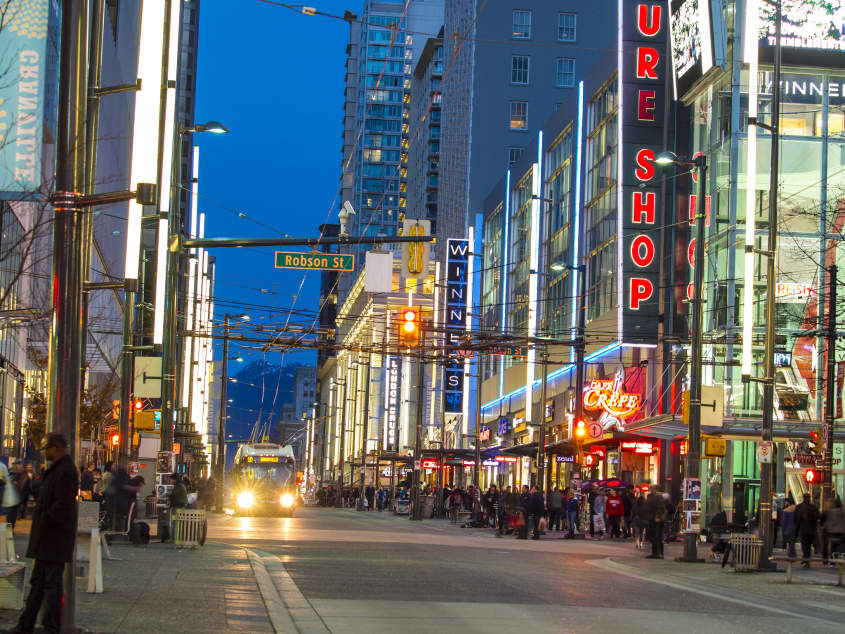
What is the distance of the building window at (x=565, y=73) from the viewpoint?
10169 centimetres

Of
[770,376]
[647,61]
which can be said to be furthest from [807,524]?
[647,61]

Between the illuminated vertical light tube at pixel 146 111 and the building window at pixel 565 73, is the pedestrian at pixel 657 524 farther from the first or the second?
the building window at pixel 565 73

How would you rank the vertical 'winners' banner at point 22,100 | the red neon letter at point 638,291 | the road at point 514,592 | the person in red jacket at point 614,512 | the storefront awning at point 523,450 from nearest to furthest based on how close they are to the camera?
the road at point 514,592 < the vertical 'winners' banner at point 22,100 < the person in red jacket at point 614,512 < the red neon letter at point 638,291 < the storefront awning at point 523,450

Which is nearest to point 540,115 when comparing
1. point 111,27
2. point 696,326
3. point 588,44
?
point 588,44

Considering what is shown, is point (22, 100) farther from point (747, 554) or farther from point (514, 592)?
point (747, 554)

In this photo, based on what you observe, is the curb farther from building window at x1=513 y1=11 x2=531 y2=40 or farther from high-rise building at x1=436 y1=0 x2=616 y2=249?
building window at x1=513 y1=11 x2=531 y2=40

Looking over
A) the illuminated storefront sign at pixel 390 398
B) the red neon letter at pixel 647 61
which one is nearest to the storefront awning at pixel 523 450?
the red neon letter at pixel 647 61

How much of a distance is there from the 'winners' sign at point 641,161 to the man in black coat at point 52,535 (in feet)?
125

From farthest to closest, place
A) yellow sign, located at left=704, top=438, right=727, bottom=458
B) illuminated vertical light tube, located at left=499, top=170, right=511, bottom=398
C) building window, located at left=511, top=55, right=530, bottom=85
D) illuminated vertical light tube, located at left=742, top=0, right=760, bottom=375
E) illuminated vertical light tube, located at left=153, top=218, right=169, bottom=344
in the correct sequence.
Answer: building window, located at left=511, top=55, right=530, bottom=85 → illuminated vertical light tube, located at left=499, top=170, right=511, bottom=398 → yellow sign, located at left=704, top=438, right=727, bottom=458 → illuminated vertical light tube, located at left=153, top=218, right=169, bottom=344 → illuminated vertical light tube, located at left=742, top=0, right=760, bottom=375

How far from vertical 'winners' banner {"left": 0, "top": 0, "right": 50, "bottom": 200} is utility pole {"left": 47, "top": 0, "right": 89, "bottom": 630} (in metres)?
11.9

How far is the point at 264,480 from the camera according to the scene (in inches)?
2381

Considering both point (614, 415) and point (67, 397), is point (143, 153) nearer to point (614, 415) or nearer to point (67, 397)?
point (67, 397)

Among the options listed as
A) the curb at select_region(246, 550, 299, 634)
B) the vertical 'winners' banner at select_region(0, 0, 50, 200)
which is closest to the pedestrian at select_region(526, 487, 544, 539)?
the curb at select_region(246, 550, 299, 634)

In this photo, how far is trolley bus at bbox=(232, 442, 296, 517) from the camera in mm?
59156
